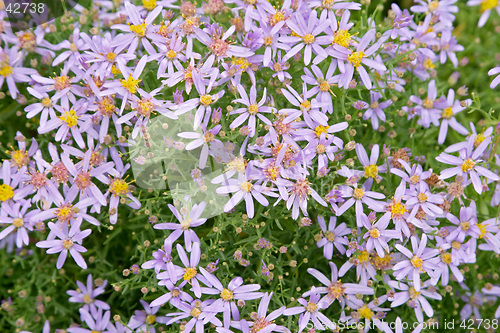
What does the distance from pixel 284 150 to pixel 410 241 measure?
41.0 inches

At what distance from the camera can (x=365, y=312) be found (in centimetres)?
268

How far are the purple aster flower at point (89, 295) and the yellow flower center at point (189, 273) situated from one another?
0.63 m

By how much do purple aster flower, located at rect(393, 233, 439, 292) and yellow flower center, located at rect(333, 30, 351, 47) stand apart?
1.17m

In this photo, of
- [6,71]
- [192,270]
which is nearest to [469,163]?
[192,270]

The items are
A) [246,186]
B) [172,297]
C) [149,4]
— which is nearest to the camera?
[246,186]

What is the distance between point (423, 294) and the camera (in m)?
2.71

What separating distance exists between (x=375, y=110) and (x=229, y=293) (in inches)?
58.0

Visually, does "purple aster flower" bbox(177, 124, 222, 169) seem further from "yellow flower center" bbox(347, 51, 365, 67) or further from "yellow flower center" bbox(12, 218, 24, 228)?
"yellow flower center" bbox(12, 218, 24, 228)

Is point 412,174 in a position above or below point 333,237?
above

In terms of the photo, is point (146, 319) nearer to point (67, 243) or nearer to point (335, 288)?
point (67, 243)

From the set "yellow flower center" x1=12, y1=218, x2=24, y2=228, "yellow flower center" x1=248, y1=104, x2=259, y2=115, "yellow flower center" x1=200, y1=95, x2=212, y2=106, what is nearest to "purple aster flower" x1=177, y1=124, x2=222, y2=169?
"yellow flower center" x1=200, y1=95, x2=212, y2=106

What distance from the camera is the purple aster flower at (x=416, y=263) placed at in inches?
99.3

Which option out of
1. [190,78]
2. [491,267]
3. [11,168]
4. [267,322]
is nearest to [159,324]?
[267,322]

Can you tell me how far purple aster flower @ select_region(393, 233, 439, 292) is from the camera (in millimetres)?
2521
